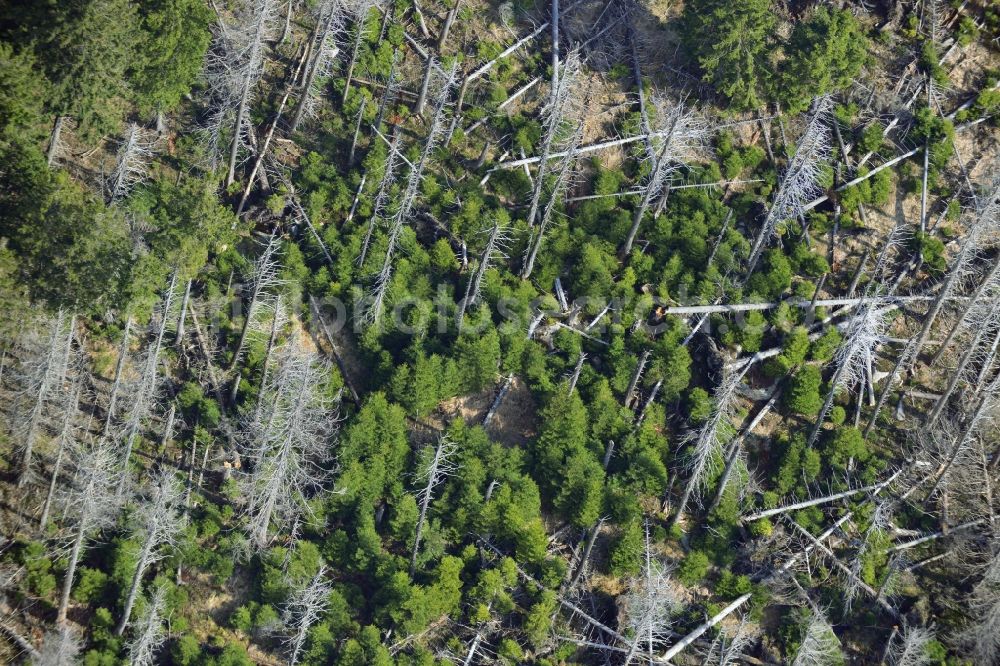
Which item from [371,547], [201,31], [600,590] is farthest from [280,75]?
[600,590]

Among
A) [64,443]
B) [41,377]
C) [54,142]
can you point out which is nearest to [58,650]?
[64,443]

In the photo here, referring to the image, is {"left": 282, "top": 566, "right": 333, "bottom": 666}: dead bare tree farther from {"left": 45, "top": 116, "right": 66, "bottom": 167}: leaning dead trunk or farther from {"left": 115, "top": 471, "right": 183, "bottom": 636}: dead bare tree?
{"left": 45, "top": 116, "right": 66, "bottom": 167}: leaning dead trunk

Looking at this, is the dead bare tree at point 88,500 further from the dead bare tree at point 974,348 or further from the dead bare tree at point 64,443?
the dead bare tree at point 974,348

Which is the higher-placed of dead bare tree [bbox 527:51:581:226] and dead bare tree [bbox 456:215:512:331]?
dead bare tree [bbox 527:51:581:226]

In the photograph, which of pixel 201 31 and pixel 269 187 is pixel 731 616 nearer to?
pixel 269 187

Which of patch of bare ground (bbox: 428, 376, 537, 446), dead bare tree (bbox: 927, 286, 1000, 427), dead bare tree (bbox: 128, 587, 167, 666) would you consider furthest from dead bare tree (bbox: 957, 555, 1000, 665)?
dead bare tree (bbox: 128, 587, 167, 666)

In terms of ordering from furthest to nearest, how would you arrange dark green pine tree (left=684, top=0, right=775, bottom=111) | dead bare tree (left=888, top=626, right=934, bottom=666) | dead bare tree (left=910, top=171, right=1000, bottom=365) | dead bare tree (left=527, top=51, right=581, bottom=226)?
dark green pine tree (left=684, top=0, right=775, bottom=111) < dead bare tree (left=527, top=51, right=581, bottom=226) < dead bare tree (left=910, top=171, right=1000, bottom=365) < dead bare tree (left=888, top=626, right=934, bottom=666)

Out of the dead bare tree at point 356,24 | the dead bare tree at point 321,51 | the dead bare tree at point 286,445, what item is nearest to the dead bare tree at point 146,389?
the dead bare tree at point 286,445
